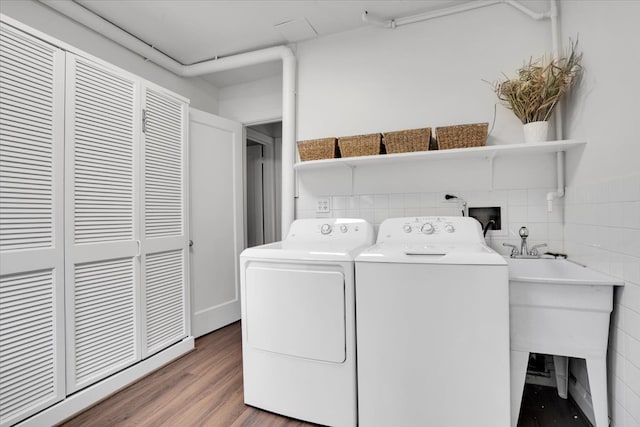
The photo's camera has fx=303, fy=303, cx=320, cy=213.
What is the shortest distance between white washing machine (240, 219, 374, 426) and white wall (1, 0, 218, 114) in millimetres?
1994

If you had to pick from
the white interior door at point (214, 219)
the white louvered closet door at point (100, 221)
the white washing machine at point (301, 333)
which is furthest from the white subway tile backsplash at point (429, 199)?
the white louvered closet door at point (100, 221)

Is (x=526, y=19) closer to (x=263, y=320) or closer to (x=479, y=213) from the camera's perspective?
(x=479, y=213)

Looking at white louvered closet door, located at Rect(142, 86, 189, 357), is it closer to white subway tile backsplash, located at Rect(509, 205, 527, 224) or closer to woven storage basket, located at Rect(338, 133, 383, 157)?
woven storage basket, located at Rect(338, 133, 383, 157)

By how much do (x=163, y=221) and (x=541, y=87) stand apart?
2.62 metres

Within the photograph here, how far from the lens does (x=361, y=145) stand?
7.05 feet

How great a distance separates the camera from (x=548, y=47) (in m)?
1.96

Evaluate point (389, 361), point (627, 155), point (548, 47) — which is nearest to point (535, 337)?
point (389, 361)

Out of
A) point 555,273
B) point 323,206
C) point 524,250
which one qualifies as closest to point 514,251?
point 524,250

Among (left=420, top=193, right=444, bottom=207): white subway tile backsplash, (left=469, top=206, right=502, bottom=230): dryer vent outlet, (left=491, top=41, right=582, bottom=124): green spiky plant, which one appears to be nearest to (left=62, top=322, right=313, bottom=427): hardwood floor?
(left=420, top=193, right=444, bottom=207): white subway tile backsplash

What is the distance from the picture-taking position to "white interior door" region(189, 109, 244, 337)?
2650 millimetres

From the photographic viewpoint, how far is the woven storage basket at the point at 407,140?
1.97m

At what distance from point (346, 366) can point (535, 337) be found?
35.6 inches

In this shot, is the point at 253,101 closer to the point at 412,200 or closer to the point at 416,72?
the point at 416,72

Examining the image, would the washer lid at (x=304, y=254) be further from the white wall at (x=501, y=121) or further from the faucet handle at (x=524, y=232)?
the faucet handle at (x=524, y=232)
